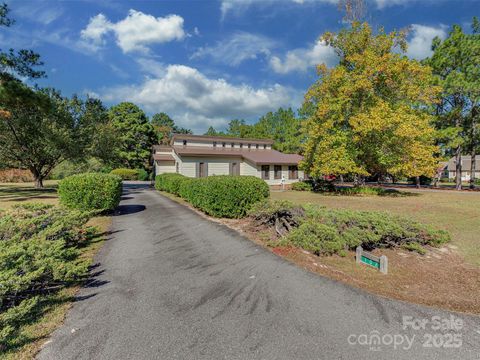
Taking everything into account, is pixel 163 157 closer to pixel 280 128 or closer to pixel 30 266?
pixel 30 266

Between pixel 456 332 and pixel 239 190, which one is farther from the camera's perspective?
A: pixel 239 190

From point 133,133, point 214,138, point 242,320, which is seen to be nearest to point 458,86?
point 214,138

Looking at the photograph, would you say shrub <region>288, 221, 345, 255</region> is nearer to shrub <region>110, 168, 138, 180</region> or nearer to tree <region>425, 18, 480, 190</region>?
tree <region>425, 18, 480, 190</region>

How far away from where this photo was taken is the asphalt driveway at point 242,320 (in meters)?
2.86

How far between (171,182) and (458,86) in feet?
92.1

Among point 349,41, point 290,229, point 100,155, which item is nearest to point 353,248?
point 290,229

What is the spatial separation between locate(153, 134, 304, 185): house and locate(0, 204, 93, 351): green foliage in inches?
688

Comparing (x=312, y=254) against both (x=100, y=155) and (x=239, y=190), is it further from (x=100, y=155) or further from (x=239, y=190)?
(x=100, y=155)

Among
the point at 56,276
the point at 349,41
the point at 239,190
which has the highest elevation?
the point at 349,41

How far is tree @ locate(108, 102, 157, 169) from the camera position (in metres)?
45.2

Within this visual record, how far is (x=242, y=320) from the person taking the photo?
3.43 m

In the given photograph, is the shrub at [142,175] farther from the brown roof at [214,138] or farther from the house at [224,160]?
the brown roof at [214,138]

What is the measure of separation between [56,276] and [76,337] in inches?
52.8

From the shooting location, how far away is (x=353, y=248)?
6.43 meters
